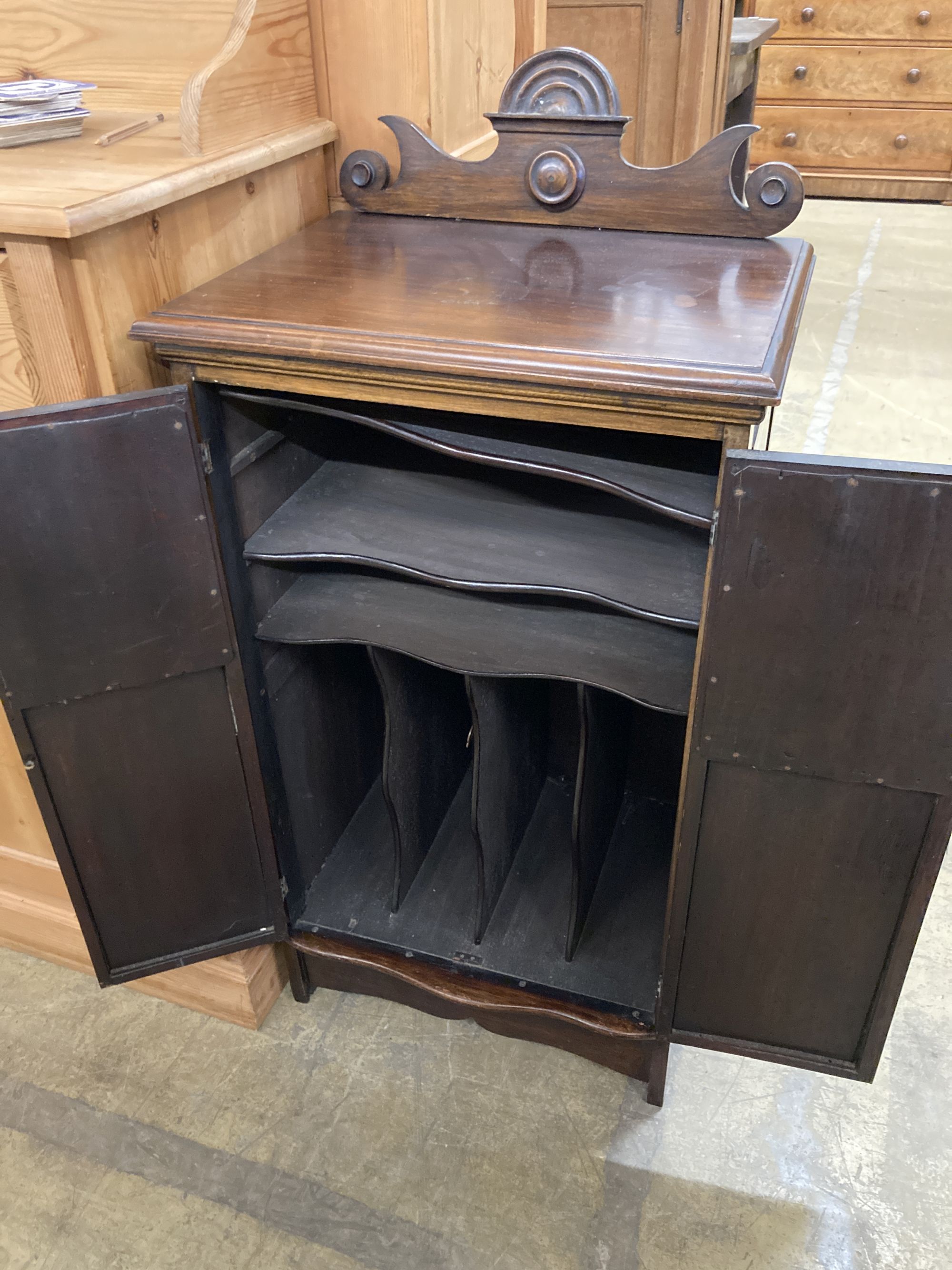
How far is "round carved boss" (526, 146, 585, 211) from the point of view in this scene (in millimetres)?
1286

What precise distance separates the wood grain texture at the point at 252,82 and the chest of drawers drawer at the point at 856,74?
4225 mm

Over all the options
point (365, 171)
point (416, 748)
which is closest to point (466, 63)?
point (365, 171)

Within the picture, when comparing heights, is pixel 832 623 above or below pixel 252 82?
below

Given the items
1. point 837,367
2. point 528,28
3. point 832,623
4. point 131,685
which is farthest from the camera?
point 837,367

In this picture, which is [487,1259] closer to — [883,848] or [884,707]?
[883,848]

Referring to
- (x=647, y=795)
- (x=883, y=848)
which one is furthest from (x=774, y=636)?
(x=647, y=795)

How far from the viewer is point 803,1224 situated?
136 centimetres

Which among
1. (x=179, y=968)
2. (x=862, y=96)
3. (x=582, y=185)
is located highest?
(x=582, y=185)

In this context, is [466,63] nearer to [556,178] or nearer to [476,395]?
[556,178]

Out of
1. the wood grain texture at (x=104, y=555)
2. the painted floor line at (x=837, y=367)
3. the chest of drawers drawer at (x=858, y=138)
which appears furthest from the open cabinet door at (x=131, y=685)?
the chest of drawers drawer at (x=858, y=138)

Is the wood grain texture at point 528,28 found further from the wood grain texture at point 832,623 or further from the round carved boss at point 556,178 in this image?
the wood grain texture at point 832,623

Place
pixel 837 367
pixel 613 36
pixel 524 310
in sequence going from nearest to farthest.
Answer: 1. pixel 524 310
2. pixel 613 36
3. pixel 837 367

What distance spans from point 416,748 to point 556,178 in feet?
2.66

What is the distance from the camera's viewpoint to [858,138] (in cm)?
485
